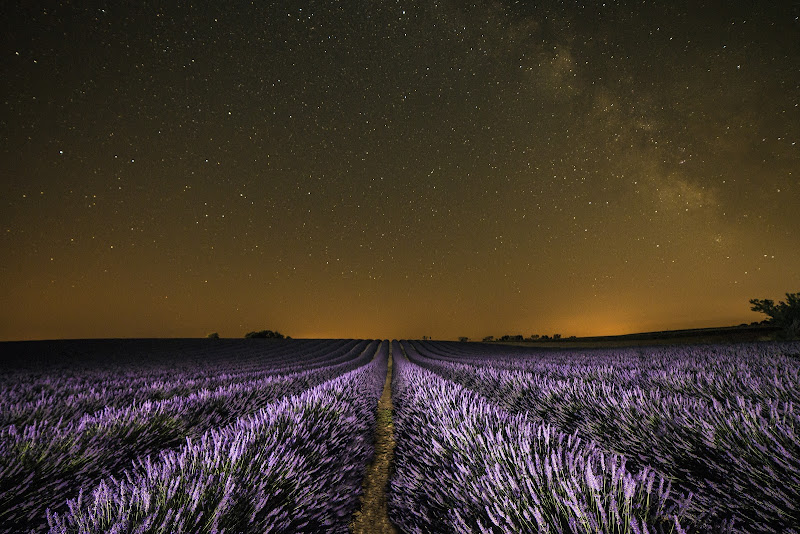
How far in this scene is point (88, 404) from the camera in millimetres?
4961

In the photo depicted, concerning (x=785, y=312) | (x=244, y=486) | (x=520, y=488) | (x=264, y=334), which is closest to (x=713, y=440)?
(x=520, y=488)

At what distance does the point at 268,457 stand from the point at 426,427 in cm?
177

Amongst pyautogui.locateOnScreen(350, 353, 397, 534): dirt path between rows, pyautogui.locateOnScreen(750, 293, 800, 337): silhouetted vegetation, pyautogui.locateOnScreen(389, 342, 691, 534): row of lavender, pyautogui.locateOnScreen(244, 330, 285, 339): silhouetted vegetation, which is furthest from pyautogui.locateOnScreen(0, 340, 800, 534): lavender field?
pyautogui.locateOnScreen(244, 330, 285, 339): silhouetted vegetation

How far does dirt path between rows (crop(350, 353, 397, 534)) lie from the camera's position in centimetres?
323

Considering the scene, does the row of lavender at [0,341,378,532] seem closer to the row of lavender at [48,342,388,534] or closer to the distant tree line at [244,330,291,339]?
the row of lavender at [48,342,388,534]

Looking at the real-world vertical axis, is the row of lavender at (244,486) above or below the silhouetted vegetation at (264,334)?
above

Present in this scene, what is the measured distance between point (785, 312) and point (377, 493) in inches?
1196

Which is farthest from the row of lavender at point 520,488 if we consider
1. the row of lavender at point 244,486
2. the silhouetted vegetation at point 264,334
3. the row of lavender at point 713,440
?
the silhouetted vegetation at point 264,334

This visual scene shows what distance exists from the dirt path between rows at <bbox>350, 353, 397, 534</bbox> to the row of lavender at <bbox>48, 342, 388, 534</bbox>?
27 cm

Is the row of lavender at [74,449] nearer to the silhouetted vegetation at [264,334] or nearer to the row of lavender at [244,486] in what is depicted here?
the row of lavender at [244,486]

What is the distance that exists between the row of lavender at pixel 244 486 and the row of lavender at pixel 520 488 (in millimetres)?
885

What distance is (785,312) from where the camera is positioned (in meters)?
20.1

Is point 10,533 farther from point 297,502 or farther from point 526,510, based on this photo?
point 526,510

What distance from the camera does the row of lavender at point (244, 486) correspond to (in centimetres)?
134
